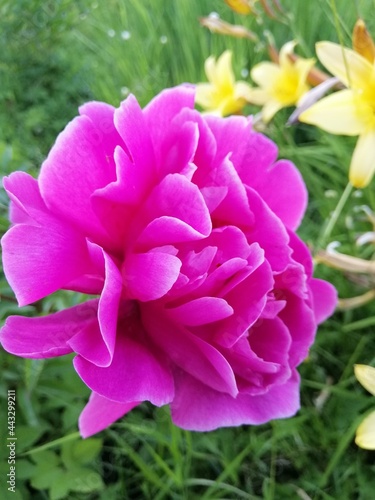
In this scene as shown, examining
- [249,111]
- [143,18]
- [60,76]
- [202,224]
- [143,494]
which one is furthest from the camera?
[143,18]

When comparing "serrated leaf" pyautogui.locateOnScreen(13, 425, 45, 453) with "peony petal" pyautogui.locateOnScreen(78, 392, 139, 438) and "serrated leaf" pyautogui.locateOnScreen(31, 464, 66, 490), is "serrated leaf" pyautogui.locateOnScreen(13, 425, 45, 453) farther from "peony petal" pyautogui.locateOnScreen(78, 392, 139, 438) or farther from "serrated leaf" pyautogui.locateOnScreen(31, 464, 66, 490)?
"peony petal" pyautogui.locateOnScreen(78, 392, 139, 438)

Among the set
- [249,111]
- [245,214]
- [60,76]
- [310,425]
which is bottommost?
[310,425]

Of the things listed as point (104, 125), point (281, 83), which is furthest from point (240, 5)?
point (104, 125)

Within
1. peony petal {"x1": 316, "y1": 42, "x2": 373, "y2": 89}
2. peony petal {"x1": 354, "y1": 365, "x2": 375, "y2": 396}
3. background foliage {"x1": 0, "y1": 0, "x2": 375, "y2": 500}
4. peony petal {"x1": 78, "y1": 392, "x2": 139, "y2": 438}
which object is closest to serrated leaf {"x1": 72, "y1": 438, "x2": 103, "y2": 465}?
background foliage {"x1": 0, "y1": 0, "x2": 375, "y2": 500}

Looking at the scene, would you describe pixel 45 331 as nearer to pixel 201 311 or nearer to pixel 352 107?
pixel 201 311

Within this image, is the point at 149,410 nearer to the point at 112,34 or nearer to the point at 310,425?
the point at 310,425

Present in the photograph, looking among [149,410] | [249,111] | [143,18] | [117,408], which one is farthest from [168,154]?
[143,18]
